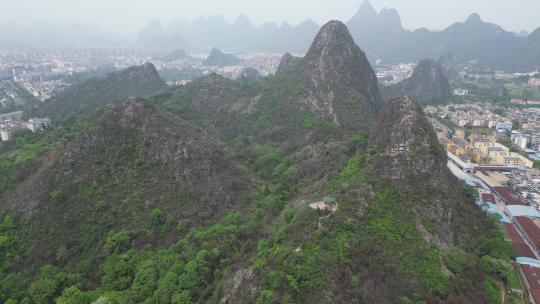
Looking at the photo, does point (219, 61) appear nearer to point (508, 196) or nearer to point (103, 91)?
point (103, 91)

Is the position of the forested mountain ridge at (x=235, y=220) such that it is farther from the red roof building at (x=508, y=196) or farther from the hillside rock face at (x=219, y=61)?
the hillside rock face at (x=219, y=61)

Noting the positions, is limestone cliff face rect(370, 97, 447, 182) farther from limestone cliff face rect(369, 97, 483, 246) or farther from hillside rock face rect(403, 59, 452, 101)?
hillside rock face rect(403, 59, 452, 101)

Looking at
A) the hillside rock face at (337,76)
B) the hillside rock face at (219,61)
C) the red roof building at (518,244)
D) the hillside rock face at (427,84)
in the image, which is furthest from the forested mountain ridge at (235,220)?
the hillside rock face at (219,61)

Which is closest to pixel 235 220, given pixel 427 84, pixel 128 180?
pixel 128 180

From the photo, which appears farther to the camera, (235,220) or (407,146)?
(235,220)

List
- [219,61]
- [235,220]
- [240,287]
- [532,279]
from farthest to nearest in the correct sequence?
1. [219,61]
2. [235,220]
3. [532,279]
4. [240,287]

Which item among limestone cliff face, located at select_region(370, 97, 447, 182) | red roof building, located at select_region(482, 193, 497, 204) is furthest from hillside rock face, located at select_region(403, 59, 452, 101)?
limestone cliff face, located at select_region(370, 97, 447, 182)

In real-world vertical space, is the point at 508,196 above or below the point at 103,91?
below

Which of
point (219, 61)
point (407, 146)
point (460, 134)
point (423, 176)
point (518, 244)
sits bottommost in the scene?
point (518, 244)

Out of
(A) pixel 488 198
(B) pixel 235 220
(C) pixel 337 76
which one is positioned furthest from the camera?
(C) pixel 337 76
